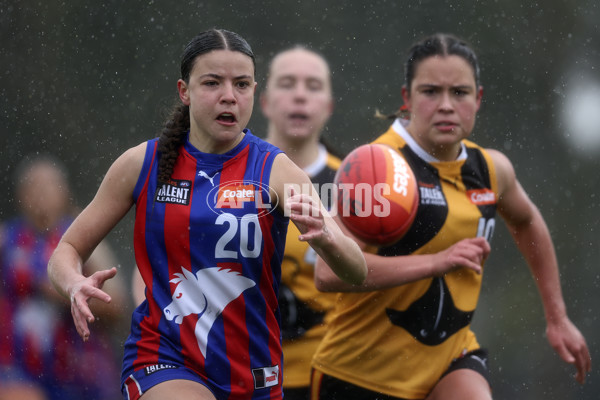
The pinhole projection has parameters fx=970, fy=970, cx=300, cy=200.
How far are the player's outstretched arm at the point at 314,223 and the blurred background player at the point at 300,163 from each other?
1612 mm

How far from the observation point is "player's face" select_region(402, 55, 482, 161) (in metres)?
4.48

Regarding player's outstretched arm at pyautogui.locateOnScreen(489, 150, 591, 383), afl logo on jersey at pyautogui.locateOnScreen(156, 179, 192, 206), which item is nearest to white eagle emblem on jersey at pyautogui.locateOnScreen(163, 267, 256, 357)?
afl logo on jersey at pyautogui.locateOnScreen(156, 179, 192, 206)

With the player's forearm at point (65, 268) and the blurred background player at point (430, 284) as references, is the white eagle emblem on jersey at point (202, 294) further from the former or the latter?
the blurred background player at point (430, 284)

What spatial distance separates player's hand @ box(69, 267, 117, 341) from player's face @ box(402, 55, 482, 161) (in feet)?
5.93

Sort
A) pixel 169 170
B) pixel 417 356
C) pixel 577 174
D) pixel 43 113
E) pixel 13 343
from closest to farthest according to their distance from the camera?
pixel 169 170 → pixel 417 356 → pixel 13 343 → pixel 577 174 → pixel 43 113

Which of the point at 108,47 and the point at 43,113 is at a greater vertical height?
the point at 108,47

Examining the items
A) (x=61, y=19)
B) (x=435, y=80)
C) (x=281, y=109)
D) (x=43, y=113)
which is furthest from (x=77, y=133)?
(x=435, y=80)

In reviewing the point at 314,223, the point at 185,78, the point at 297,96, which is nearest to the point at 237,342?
the point at 314,223

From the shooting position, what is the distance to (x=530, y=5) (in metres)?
10.9

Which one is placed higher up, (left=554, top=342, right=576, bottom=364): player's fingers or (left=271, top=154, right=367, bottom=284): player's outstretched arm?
(left=271, top=154, right=367, bottom=284): player's outstretched arm

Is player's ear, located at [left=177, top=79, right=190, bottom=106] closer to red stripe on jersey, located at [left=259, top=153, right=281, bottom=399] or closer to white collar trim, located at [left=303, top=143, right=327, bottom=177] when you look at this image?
red stripe on jersey, located at [left=259, top=153, right=281, bottom=399]

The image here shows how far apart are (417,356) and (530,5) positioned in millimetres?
7343

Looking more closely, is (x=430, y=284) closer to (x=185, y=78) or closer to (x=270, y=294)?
(x=270, y=294)

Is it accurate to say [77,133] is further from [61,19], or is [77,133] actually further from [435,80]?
[435,80]
